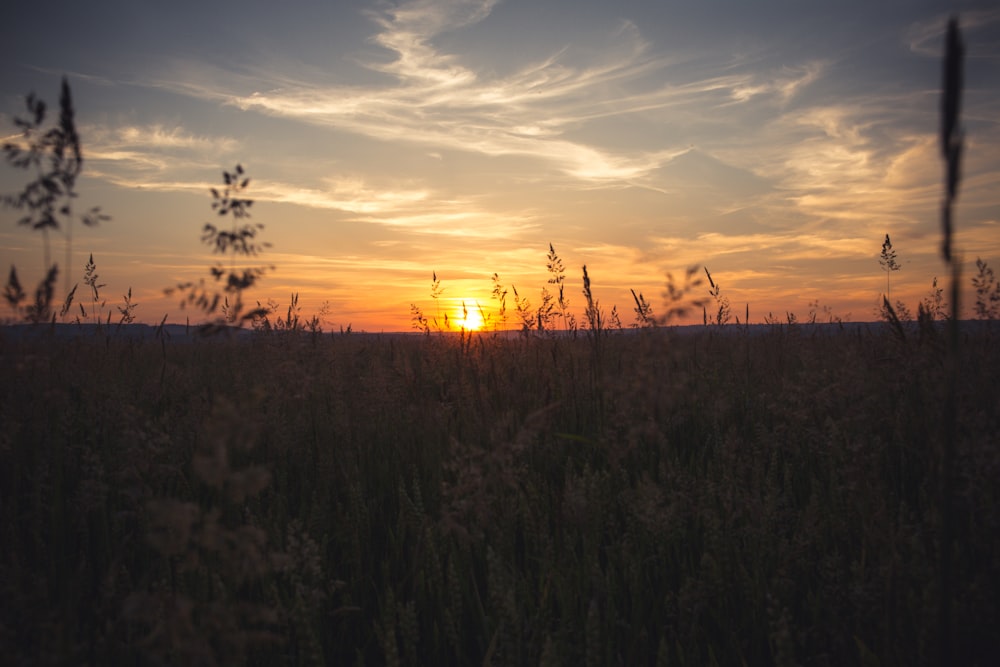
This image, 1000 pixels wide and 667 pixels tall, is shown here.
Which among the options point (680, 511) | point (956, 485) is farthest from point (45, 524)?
point (956, 485)

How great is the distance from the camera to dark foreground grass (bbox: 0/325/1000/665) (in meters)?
1.60

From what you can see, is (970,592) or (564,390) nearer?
(970,592)

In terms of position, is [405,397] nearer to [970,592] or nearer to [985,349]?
[970,592]

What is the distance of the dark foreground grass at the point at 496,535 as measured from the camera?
5.24 feet

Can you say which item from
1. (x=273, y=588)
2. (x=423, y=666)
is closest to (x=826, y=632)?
(x=423, y=666)

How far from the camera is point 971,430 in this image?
2281mm

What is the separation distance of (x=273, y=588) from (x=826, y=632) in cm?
198

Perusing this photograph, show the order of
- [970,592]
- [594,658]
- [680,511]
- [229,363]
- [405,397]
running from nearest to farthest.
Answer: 1. [594,658]
2. [970,592]
3. [680,511]
4. [405,397]
5. [229,363]

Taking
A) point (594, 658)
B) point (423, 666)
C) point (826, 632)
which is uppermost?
point (594, 658)

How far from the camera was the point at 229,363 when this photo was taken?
23.3 feet

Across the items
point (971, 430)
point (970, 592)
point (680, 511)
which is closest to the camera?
point (970, 592)

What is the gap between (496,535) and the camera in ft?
7.55

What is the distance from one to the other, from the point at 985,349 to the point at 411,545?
466 centimetres

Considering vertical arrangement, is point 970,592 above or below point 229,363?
below
